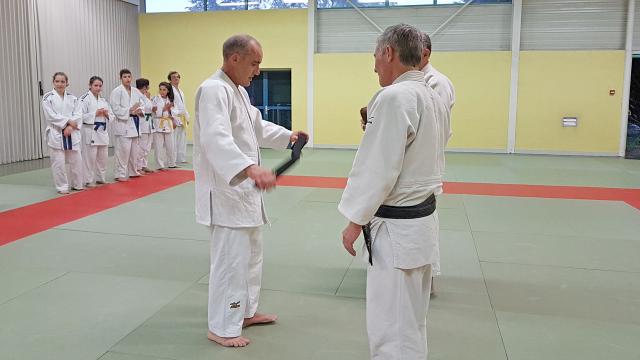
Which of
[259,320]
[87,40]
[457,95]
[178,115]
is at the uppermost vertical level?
[87,40]

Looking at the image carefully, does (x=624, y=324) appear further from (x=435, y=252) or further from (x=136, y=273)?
(x=136, y=273)

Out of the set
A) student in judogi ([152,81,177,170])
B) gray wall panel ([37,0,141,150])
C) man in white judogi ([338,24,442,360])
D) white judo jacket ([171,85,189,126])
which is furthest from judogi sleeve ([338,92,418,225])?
gray wall panel ([37,0,141,150])

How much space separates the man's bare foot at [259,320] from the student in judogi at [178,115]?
293 inches

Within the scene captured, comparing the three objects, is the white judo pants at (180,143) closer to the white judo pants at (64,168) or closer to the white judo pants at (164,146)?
the white judo pants at (164,146)

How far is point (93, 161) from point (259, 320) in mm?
5792

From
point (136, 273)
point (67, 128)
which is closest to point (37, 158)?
point (67, 128)

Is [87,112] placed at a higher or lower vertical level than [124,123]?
higher

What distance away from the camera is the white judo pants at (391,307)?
6.63ft

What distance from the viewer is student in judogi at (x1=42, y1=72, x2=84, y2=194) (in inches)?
285

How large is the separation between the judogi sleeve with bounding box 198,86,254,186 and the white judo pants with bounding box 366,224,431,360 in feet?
2.50

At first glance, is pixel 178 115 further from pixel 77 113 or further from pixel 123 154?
pixel 77 113

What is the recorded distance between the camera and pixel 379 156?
191 cm

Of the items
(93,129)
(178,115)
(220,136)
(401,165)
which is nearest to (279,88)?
(178,115)

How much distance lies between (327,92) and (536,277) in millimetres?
10178
